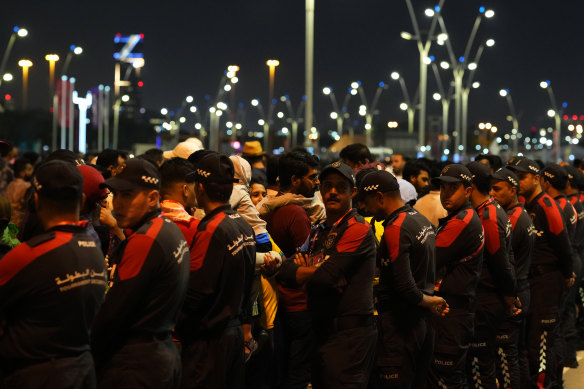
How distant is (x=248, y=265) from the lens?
595cm

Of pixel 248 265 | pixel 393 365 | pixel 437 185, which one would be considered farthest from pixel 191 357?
pixel 437 185

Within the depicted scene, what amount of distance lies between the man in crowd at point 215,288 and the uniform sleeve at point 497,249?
3.32m

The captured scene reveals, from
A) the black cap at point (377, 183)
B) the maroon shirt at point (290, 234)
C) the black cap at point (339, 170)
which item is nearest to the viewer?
the black cap at point (339, 170)

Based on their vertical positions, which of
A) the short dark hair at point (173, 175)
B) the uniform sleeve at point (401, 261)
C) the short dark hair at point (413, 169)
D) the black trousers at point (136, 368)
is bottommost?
the black trousers at point (136, 368)

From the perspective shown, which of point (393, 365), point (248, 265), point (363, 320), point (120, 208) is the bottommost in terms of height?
point (393, 365)

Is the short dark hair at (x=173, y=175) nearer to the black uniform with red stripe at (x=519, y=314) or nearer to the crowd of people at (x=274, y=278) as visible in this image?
the crowd of people at (x=274, y=278)

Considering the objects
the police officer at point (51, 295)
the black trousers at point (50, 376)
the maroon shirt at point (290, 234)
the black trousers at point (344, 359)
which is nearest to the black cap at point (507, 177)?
the maroon shirt at point (290, 234)

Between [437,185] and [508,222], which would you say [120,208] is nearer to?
[508,222]

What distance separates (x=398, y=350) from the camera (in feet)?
22.6

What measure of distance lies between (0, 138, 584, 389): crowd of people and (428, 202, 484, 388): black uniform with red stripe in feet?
0.04

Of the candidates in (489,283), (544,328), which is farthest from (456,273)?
(544,328)

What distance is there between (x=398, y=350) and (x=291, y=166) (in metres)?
1.98

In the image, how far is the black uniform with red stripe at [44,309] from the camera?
418 cm

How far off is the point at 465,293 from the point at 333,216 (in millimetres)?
2137
